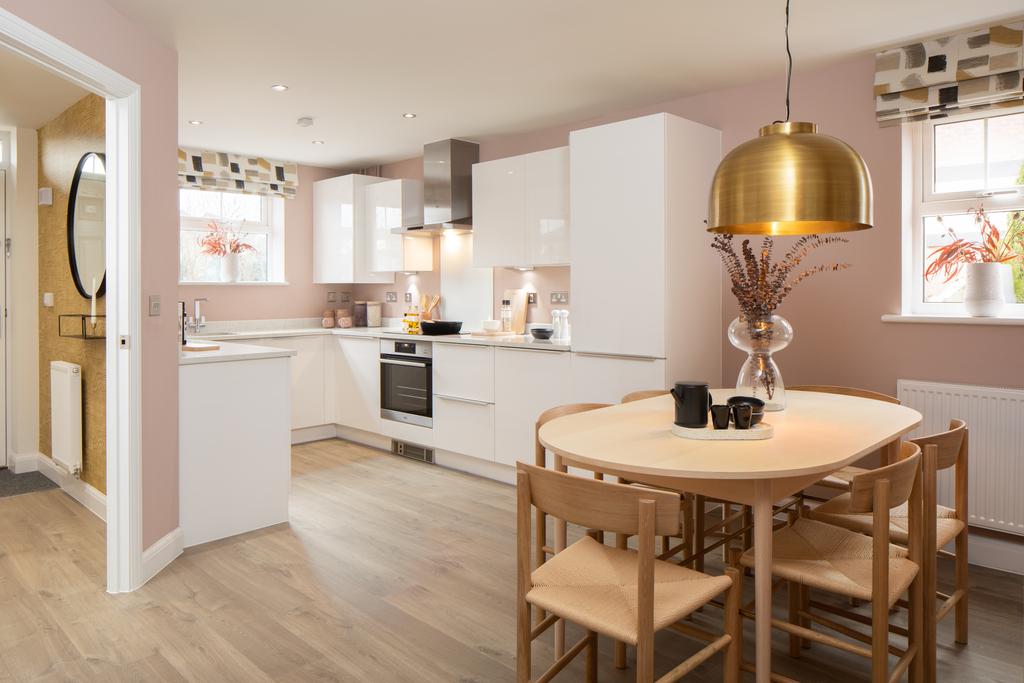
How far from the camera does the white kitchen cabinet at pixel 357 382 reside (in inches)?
218

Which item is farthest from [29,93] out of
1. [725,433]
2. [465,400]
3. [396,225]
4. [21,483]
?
[725,433]

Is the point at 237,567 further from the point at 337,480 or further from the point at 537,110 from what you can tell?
the point at 537,110

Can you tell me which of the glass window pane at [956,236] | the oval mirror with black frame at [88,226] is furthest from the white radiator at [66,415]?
the glass window pane at [956,236]

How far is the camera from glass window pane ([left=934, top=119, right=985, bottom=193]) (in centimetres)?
337

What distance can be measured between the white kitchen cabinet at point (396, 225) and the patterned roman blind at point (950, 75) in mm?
3419

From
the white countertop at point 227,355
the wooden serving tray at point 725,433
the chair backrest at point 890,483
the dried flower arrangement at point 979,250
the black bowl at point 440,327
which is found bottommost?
the chair backrest at point 890,483

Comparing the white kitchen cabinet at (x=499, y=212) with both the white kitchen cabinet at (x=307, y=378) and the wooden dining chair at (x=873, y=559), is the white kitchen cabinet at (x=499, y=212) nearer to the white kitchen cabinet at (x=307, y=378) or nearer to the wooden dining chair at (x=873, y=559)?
the white kitchen cabinet at (x=307, y=378)

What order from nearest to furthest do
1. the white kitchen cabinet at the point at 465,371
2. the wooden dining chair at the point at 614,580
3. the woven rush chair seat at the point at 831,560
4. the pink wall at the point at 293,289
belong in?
the wooden dining chair at the point at 614,580, the woven rush chair seat at the point at 831,560, the white kitchen cabinet at the point at 465,371, the pink wall at the point at 293,289

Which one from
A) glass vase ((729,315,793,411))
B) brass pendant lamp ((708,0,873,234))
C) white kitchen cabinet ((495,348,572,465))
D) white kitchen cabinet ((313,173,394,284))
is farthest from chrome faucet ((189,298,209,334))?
brass pendant lamp ((708,0,873,234))

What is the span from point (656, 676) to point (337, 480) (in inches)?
113

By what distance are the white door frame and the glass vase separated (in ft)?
8.03

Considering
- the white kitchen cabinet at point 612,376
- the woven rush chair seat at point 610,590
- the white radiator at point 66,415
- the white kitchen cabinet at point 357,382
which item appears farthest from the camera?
the white kitchen cabinet at point 357,382

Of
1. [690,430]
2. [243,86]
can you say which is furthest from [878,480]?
[243,86]

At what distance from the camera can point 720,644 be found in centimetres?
179
